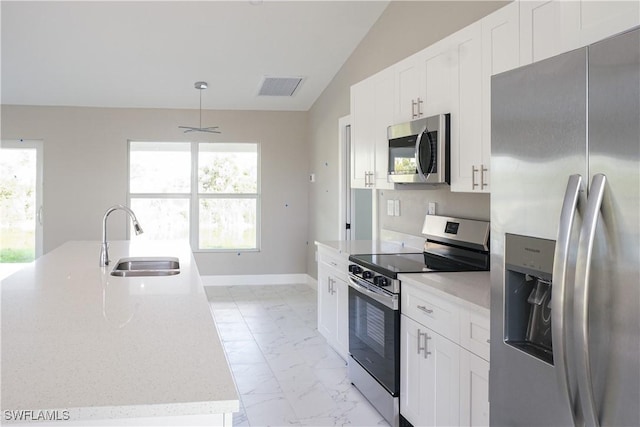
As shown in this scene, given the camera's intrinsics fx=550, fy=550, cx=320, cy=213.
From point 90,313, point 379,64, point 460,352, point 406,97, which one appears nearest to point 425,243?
point 406,97

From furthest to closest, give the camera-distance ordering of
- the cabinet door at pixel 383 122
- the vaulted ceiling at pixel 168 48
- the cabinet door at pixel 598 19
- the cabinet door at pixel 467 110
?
the vaulted ceiling at pixel 168 48 → the cabinet door at pixel 383 122 → the cabinet door at pixel 467 110 → the cabinet door at pixel 598 19

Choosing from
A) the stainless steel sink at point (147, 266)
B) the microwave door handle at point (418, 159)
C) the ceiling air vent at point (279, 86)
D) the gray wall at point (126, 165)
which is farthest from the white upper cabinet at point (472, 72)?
the gray wall at point (126, 165)

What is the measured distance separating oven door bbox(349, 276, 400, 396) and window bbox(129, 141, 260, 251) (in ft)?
13.8

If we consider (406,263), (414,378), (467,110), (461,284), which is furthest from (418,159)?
(414,378)

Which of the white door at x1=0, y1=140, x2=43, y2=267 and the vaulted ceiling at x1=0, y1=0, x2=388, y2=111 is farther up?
the vaulted ceiling at x1=0, y1=0, x2=388, y2=111

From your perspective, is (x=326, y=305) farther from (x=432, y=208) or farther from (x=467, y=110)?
(x=467, y=110)

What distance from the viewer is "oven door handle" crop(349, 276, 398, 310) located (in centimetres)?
289

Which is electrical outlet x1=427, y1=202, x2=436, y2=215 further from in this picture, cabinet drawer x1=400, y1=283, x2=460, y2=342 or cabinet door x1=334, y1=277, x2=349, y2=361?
cabinet drawer x1=400, y1=283, x2=460, y2=342

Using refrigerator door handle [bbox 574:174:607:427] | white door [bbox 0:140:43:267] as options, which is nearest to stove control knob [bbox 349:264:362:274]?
refrigerator door handle [bbox 574:174:607:427]

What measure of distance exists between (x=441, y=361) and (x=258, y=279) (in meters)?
5.39

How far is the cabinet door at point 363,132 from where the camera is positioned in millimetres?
4215

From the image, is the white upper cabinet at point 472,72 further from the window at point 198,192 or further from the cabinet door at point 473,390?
the window at point 198,192

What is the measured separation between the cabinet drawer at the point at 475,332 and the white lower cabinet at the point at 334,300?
1.70 meters

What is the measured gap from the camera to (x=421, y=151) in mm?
3256
